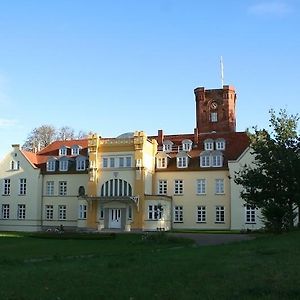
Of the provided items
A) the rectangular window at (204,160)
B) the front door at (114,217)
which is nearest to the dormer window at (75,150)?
the front door at (114,217)

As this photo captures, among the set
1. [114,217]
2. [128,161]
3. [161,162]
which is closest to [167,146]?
[161,162]

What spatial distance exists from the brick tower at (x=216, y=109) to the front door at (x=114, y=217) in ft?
76.8

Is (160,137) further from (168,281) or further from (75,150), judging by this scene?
(168,281)

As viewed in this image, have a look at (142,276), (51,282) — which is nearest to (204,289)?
(142,276)

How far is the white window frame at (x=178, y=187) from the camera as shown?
5878cm

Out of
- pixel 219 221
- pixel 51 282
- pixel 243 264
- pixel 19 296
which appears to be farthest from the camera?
pixel 219 221

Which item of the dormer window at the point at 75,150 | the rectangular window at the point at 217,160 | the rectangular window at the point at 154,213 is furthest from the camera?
the dormer window at the point at 75,150

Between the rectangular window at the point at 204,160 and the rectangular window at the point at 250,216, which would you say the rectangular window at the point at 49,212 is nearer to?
the rectangular window at the point at 204,160

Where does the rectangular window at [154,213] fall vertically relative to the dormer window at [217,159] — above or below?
below

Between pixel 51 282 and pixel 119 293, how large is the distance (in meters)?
2.11

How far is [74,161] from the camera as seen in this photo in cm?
6334

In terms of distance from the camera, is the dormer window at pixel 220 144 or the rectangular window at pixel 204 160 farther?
the dormer window at pixel 220 144

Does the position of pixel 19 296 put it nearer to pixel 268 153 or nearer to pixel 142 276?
pixel 142 276

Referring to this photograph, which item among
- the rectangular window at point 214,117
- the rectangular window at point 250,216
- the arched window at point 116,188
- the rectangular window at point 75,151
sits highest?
the rectangular window at point 214,117
